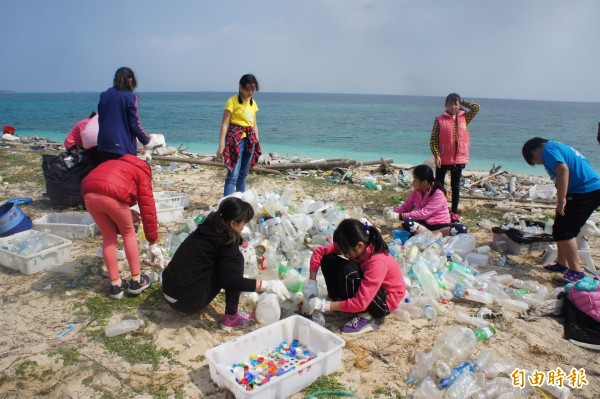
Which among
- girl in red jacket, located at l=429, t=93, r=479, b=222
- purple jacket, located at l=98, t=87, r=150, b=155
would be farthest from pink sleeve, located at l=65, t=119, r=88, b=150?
girl in red jacket, located at l=429, t=93, r=479, b=222

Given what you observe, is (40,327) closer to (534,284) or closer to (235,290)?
(235,290)

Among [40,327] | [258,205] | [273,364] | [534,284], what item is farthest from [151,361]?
[534,284]

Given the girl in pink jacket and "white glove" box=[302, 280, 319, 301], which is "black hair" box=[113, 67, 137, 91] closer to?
"white glove" box=[302, 280, 319, 301]

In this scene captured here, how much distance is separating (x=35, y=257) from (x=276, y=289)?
2717 mm

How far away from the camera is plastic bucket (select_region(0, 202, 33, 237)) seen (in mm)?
4941

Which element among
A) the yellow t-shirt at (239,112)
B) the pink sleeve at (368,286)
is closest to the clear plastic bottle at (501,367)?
the pink sleeve at (368,286)

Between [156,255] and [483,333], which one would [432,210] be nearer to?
[483,333]

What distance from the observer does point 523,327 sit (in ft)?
12.1

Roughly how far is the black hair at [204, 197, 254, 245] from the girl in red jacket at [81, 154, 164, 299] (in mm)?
889

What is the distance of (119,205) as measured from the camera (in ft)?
11.7

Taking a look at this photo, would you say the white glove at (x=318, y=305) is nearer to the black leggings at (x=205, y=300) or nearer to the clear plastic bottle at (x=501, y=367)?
the black leggings at (x=205, y=300)

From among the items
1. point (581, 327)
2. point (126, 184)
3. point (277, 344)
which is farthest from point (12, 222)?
point (581, 327)

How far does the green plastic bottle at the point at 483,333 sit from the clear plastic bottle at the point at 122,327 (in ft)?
9.51

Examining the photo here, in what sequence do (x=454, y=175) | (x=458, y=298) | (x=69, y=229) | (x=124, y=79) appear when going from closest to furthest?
(x=458, y=298), (x=124, y=79), (x=69, y=229), (x=454, y=175)
